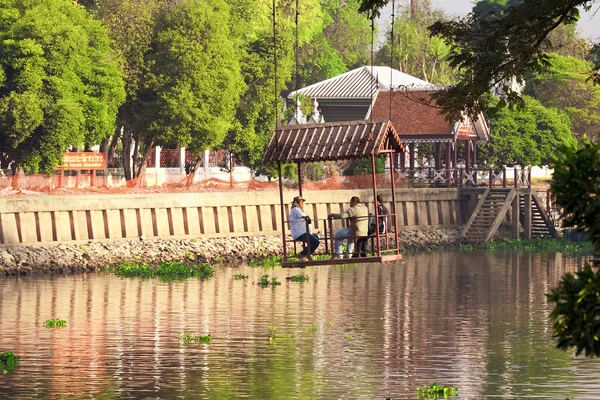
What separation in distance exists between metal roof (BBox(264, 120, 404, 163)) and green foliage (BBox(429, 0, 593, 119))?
6909mm

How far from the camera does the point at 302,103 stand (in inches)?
3258

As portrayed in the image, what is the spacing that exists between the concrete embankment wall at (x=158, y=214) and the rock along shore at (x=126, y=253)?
0.49 metres

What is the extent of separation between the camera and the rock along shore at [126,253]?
53031 millimetres

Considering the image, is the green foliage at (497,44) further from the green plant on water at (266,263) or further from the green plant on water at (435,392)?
the green plant on water at (266,263)

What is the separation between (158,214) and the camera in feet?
201

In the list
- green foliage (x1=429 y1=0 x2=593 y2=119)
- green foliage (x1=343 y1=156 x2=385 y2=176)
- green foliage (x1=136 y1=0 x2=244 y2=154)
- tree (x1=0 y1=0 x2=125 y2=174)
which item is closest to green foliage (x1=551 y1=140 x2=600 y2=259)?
green foliage (x1=429 y1=0 x2=593 y2=119)

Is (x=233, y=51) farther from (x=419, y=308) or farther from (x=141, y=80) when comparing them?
(x=419, y=308)

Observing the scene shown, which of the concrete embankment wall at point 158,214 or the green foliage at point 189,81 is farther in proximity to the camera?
the green foliage at point 189,81

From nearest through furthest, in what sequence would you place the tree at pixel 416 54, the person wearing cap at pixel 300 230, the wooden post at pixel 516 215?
the person wearing cap at pixel 300 230, the wooden post at pixel 516 215, the tree at pixel 416 54

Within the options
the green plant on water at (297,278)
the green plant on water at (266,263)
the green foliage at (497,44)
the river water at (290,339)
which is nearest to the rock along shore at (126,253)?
the green plant on water at (266,263)

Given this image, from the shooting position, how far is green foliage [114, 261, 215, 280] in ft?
176

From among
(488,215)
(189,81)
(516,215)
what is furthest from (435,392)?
(516,215)

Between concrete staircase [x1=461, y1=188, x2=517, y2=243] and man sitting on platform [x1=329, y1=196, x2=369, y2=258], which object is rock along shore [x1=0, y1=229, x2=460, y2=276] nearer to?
concrete staircase [x1=461, y1=188, x2=517, y2=243]

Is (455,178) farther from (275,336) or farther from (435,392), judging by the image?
(435,392)
